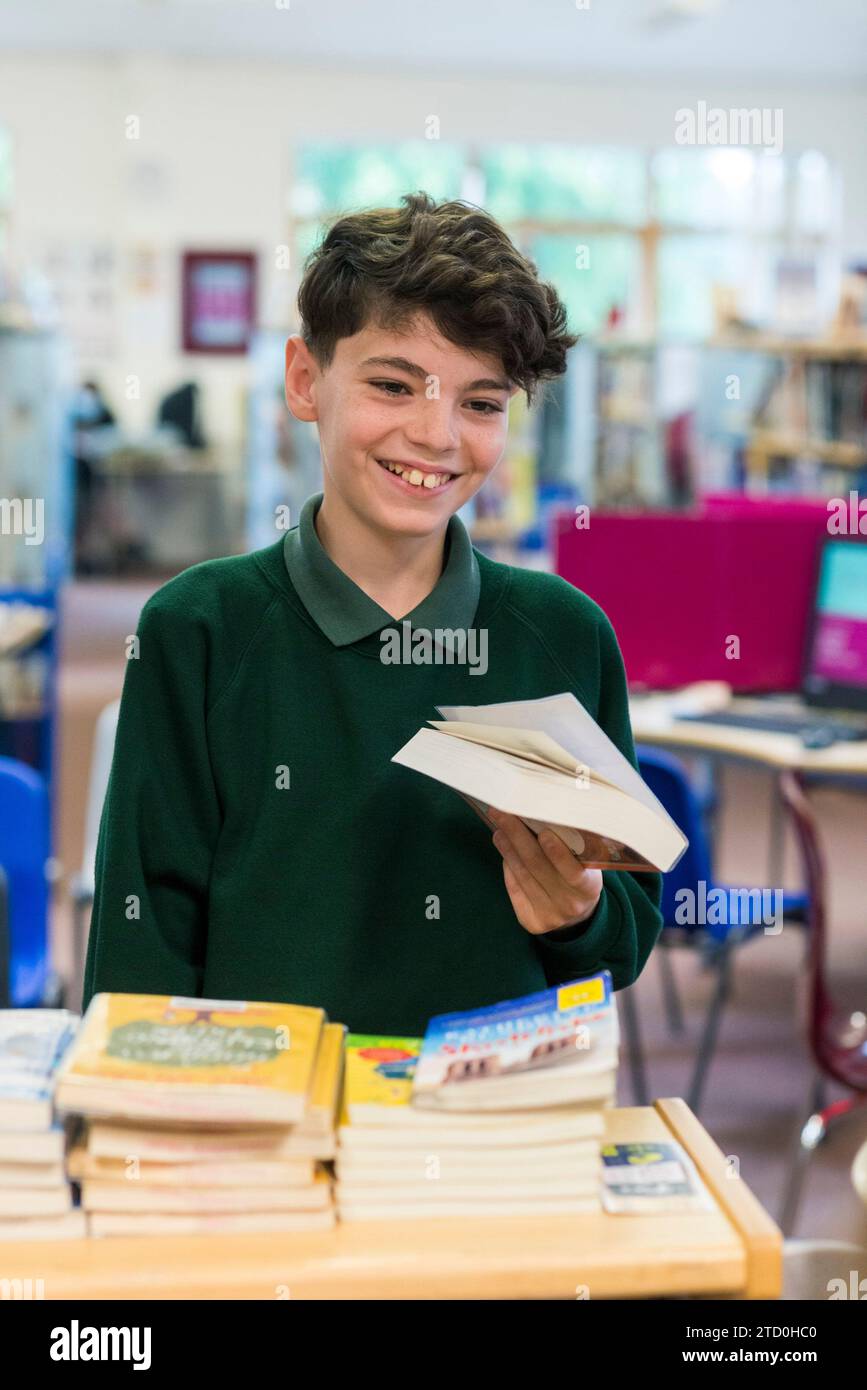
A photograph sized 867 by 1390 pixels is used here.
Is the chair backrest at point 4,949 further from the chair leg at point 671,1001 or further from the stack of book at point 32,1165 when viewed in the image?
the chair leg at point 671,1001

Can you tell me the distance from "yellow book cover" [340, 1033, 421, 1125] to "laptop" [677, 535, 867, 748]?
2695mm

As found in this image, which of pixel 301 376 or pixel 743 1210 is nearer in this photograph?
pixel 743 1210

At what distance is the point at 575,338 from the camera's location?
4.42 feet

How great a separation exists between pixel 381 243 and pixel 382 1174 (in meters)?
0.69

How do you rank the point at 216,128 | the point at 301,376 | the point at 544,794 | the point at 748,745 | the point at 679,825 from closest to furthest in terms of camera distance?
the point at 544,794
the point at 301,376
the point at 679,825
the point at 748,745
the point at 216,128

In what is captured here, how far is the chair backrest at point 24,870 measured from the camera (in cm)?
253

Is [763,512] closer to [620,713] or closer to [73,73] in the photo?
[620,713]

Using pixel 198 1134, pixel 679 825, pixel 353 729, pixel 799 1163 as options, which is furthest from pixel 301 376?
pixel 679 825

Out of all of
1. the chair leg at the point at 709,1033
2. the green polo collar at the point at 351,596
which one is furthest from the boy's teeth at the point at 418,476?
the chair leg at the point at 709,1033

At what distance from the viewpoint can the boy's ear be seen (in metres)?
1.31

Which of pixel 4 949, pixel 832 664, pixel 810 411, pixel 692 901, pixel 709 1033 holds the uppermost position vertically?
pixel 810 411

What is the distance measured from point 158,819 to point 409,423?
14.4 inches

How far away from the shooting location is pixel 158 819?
125cm

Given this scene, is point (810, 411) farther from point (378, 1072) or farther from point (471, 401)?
point (378, 1072)
